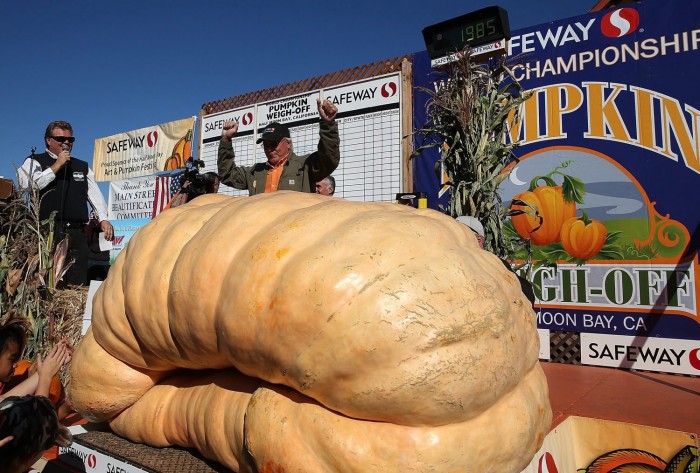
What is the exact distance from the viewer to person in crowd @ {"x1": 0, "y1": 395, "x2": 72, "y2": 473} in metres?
1.42

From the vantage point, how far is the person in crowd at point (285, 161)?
9.23 feet

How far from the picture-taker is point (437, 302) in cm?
113

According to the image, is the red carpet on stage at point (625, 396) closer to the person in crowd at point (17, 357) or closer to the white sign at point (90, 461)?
the white sign at point (90, 461)

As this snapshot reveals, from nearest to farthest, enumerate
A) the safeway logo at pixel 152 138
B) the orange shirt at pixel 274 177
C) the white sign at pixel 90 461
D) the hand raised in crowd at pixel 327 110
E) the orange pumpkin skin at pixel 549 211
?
the white sign at pixel 90 461
the hand raised in crowd at pixel 327 110
the orange shirt at pixel 274 177
the orange pumpkin skin at pixel 549 211
the safeway logo at pixel 152 138

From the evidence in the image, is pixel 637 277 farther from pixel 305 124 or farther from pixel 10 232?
pixel 10 232

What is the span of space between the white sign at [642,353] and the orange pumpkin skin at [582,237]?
0.89 m

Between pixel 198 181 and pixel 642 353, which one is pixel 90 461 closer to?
pixel 198 181

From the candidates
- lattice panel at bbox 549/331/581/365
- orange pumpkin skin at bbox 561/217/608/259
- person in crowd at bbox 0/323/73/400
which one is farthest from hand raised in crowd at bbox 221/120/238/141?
lattice panel at bbox 549/331/581/365

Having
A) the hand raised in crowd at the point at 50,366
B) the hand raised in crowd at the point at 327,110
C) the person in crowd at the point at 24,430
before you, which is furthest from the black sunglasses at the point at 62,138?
the person in crowd at the point at 24,430

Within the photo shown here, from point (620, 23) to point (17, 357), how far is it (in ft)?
20.0

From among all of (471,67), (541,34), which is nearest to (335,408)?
(471,67)

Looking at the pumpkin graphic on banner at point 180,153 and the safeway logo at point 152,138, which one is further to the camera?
the safeway logo at point 152,138

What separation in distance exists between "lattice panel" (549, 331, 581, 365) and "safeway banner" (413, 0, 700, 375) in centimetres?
9

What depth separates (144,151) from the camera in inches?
385
